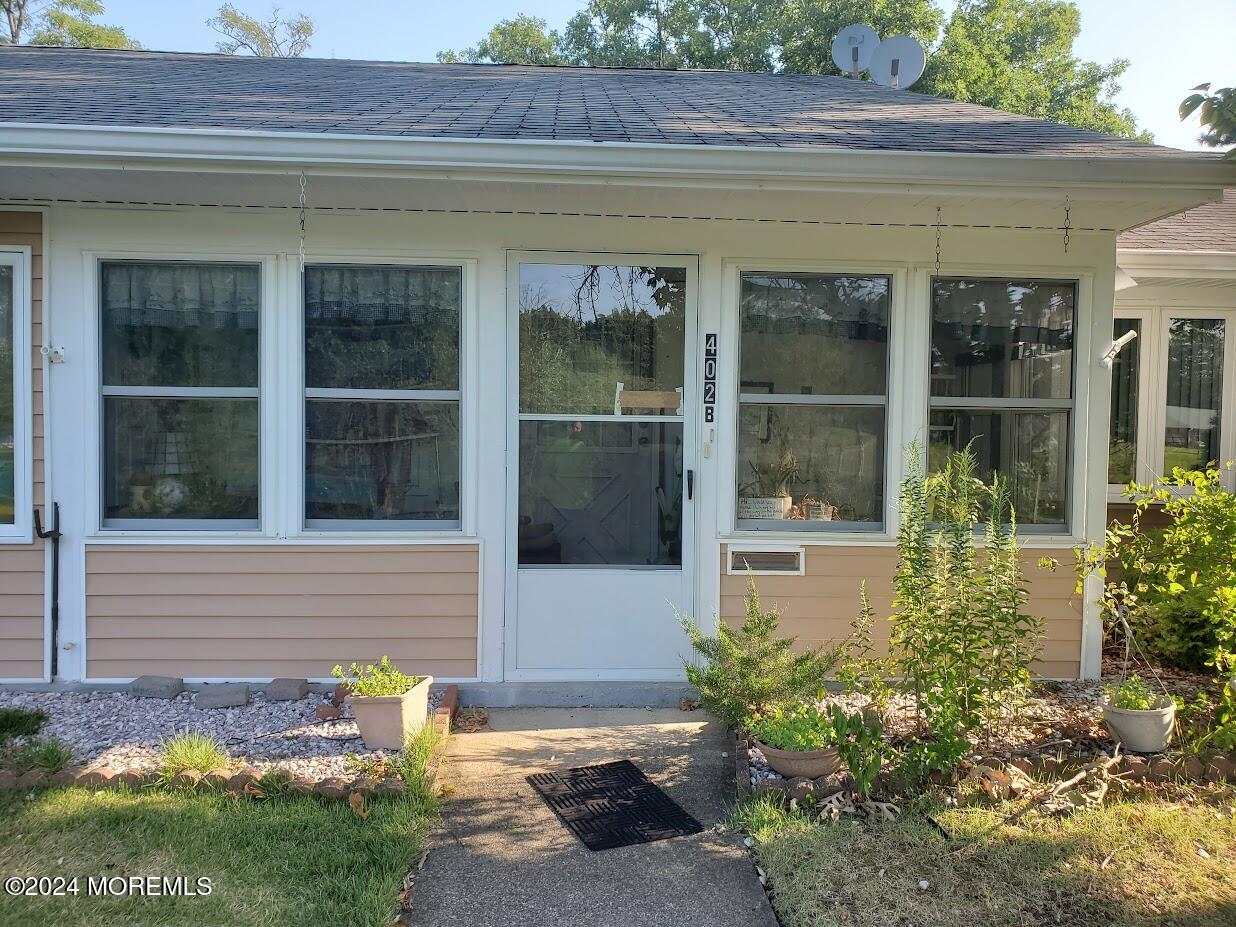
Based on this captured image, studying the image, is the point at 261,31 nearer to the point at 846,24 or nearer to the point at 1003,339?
the point at 846,24

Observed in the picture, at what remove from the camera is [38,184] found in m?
4.04

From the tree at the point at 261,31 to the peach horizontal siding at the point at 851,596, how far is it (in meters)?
28.9

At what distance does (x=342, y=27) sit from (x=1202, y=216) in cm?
2463

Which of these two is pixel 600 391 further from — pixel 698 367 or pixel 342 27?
pixel 342 27

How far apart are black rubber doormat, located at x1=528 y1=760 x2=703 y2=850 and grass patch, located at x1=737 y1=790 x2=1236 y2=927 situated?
11.4 inches

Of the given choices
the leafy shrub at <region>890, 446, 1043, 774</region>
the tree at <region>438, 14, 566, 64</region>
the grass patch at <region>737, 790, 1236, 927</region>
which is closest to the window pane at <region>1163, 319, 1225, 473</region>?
the leafy shrub at <region>890, 446, 1043, 774</region>

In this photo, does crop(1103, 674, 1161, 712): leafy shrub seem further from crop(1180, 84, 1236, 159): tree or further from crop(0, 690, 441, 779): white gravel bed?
crop(0, 690, 441, 779): white gravel bed

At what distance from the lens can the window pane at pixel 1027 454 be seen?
4.67 metres

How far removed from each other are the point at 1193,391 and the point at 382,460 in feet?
18.9

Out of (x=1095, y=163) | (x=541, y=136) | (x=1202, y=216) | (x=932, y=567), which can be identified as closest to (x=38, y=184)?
(x=541, y=136)

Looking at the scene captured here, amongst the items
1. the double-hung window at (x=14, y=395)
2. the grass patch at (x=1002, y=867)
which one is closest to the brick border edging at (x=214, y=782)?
the grass patch at (x=1002, y=867)

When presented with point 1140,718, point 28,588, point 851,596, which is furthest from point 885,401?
point 28,588

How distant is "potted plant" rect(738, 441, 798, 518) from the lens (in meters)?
4.64

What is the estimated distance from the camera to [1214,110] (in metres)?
3.37
